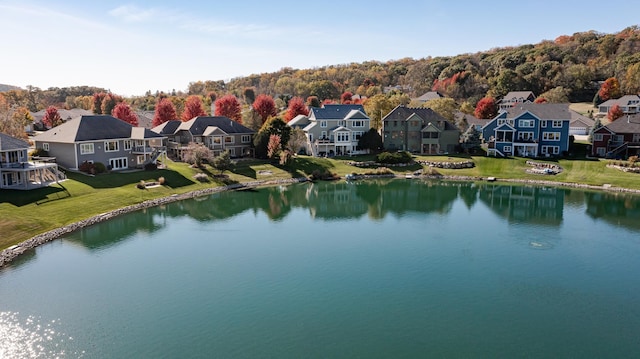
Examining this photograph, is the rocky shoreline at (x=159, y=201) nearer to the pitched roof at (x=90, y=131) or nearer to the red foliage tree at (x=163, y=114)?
the pitched roof at (x=90, y=131)

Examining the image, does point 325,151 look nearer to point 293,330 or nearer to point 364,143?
point 364,143

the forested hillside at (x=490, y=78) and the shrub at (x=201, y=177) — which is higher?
the forested hillside at (x=490, y=78)

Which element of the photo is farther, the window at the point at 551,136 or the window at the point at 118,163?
the window at the point at 551,136

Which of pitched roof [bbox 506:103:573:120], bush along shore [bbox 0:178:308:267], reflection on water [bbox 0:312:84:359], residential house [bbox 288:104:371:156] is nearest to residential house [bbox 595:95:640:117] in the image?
pitched roof [bbox 506:103:573:120]

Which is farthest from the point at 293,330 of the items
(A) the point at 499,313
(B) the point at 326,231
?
(B) the point at 326,231

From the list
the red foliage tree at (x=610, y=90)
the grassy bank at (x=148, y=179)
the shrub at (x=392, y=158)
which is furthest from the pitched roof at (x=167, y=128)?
the red foliage tree at (x=610, y=90)

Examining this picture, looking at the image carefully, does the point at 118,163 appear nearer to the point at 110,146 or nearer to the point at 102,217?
the point at 110,146
